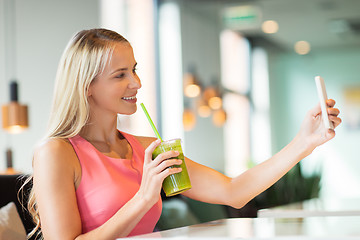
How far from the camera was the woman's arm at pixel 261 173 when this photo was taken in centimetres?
154

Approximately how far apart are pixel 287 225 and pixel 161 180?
12.4 inches

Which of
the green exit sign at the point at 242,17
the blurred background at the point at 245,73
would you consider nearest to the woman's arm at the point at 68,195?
the blurred background at the point at 245,73

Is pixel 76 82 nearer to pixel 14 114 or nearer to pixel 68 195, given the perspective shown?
pixel 68 195

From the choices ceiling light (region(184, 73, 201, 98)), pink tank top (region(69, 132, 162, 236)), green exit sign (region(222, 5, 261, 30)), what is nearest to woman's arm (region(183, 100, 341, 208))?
pink tank top (region(69, 132, 162, 236))

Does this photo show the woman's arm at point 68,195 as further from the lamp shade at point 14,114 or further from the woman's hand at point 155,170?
the lamp shade at point 14,114

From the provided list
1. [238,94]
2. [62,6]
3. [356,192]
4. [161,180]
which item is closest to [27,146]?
[62,6]

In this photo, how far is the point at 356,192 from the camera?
27.5 feet

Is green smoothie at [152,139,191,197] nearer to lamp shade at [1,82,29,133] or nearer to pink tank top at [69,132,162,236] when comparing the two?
pink tank top at [69,132,162,236]

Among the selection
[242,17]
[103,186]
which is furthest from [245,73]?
[103,186]

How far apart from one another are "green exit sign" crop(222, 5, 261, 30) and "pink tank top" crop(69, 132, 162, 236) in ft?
22.4

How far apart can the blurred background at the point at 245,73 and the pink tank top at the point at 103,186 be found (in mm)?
3877

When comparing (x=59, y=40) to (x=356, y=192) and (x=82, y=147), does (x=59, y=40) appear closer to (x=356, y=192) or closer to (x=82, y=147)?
(x=82, y=147)

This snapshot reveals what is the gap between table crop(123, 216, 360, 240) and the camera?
3.34ft

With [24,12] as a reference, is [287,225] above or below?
below
